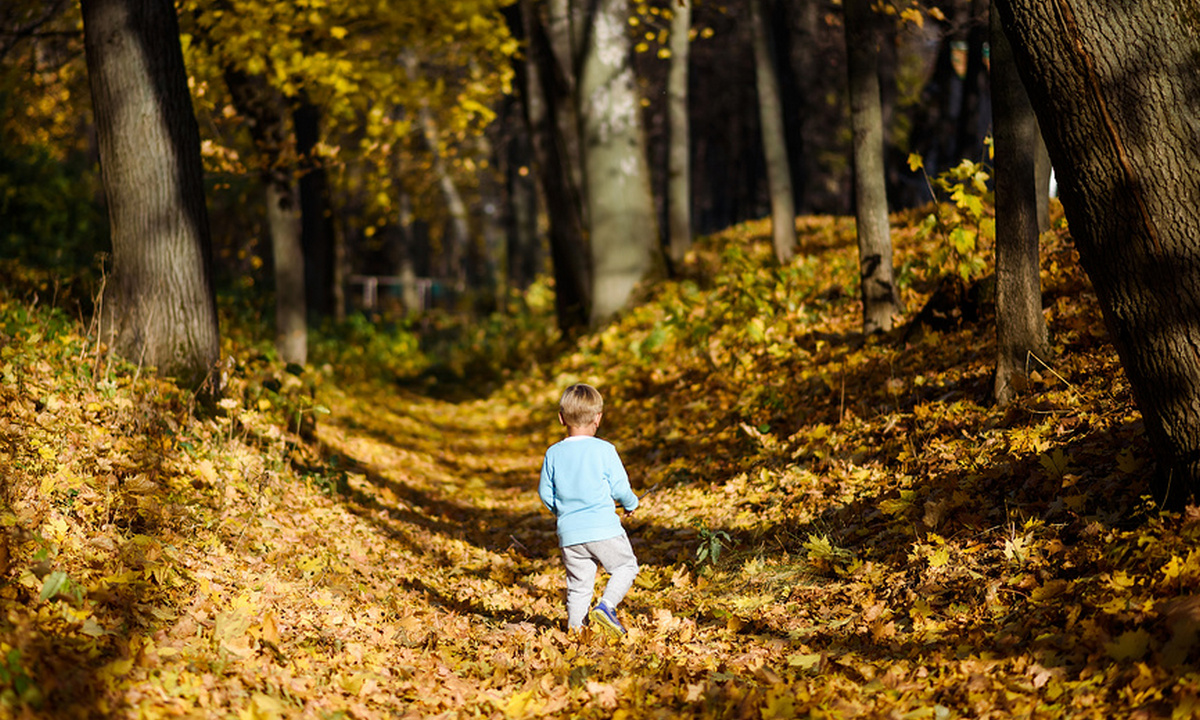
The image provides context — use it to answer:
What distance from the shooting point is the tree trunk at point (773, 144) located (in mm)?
12453

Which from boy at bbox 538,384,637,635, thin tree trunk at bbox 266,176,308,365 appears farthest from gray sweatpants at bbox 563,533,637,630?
thin tree trunk at bbox 266,176,308,365

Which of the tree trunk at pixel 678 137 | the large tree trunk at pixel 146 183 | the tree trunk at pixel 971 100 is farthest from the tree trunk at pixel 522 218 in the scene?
the large tree trunk at pixel 146 183

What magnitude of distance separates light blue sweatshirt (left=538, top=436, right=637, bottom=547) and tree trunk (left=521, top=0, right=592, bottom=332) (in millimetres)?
9934

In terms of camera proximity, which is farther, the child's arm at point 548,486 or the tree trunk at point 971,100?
the tree trunk at point 971,100

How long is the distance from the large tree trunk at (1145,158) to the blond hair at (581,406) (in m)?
2.35

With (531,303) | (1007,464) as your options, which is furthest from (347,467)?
(531,303)

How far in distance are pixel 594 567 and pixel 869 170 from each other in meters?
4.76

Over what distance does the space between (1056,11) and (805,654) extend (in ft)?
9.59

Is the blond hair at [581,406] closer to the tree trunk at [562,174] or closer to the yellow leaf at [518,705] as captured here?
the yellow leaf at [518,705]

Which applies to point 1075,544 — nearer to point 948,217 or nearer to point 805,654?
point 805,654

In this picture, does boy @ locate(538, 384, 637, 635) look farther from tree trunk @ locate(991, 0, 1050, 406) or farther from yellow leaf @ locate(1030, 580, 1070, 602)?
tree trunk @ locate(991, 0, 1050, 406)

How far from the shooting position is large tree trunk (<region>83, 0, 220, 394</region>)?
21.1 feet

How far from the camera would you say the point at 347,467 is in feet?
25.7

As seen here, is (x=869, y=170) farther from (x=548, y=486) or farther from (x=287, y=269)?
(x=287, y=269)
